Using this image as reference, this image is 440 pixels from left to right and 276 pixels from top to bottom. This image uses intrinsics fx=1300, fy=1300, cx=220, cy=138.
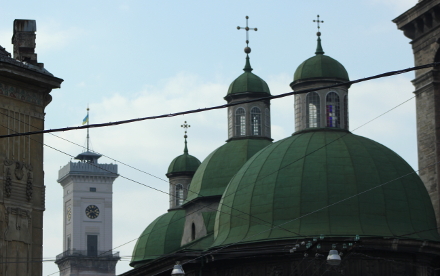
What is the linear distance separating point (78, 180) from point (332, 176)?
5502 inches

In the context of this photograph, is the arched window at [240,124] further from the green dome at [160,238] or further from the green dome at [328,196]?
the green dome at [328,196]

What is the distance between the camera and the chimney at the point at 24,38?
118ft

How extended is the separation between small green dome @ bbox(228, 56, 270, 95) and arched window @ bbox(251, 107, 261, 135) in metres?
1.11

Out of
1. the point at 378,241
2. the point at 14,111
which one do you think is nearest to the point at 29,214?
the point at 14,111

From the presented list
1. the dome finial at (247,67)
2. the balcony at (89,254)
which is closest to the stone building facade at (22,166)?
the dome finial at (247,67)

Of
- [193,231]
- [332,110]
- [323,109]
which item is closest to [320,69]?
[323,109]

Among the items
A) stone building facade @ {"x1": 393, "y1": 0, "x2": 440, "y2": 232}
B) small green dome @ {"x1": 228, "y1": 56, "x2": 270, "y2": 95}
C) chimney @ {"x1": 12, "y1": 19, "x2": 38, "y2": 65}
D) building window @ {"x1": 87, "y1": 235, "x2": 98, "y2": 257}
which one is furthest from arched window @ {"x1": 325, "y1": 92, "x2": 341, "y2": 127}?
building window @ {"x1": 87, "y1": 235, "x2": 98, "y2": 257}

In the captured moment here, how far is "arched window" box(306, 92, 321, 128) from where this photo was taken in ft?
199

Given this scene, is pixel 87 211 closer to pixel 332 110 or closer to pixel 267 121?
pixel 267 121

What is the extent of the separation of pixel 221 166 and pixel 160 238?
9.42 metres

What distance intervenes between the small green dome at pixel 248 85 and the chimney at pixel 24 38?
36.0 meters

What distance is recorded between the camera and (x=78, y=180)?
7574 inches

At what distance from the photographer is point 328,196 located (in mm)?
54500

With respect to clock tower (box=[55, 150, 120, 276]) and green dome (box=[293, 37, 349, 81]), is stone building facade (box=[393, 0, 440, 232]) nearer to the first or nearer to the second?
green dome (box=[293, 37, 349, 81])
